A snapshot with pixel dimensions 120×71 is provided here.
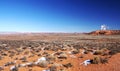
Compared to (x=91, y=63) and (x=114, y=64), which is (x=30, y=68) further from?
(x=114, y=64)

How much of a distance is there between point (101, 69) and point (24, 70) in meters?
5.88

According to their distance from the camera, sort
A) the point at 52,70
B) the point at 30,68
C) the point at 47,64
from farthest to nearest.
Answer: the point at 47,64, the point at 30,68, the point at 52,70

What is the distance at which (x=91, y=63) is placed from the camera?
45.2 ft

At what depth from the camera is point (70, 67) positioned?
13297 mm

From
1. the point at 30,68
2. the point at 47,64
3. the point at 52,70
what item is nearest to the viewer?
the point at 52,70

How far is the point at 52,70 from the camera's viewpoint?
11930 mm

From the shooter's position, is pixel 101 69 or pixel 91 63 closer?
pixel 101 69

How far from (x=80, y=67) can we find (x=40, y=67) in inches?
129

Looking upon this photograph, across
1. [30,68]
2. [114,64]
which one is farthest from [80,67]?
[30,68]

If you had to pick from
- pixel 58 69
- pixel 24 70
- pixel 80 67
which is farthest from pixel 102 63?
pixel 24 70

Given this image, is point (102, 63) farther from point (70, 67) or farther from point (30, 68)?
point (30, 68)

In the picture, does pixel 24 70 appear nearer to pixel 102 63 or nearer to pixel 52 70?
pixel 52 70

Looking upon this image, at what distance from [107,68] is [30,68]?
19.7ft

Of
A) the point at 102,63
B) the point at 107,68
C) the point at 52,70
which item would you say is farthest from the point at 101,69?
the point at 52,70
